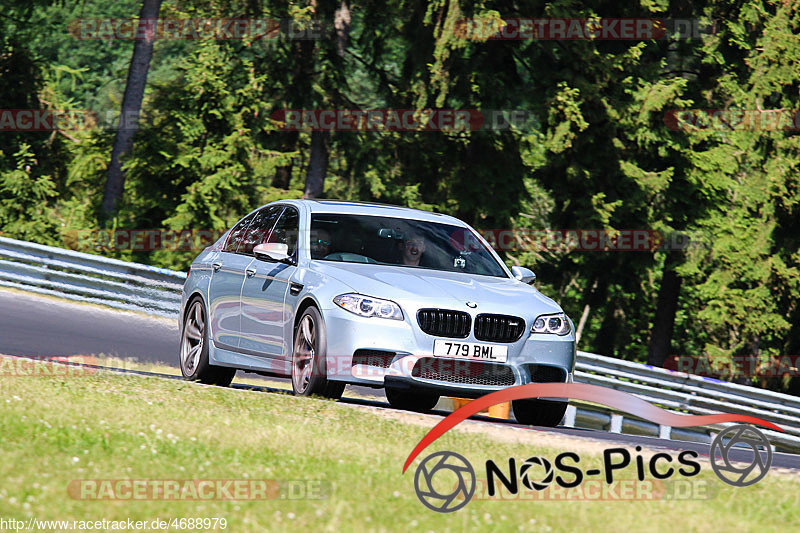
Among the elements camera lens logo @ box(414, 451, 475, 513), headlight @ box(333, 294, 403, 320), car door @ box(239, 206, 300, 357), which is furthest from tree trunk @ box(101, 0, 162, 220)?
camera lens logo @ box(414, 451, 475, 513)

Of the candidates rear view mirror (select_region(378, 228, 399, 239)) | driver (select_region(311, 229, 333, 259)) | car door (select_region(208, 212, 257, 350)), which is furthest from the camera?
car door (select_region(208, 212, 257, 350))

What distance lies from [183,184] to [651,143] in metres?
11.7

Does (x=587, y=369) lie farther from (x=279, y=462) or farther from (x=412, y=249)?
(x=279, y=462)

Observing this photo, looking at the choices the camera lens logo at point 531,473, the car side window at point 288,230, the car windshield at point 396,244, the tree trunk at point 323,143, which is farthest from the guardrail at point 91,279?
the camera lens logo at point 531,473

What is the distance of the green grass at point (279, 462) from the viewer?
19.9ft

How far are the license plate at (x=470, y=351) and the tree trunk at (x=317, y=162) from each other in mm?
21646

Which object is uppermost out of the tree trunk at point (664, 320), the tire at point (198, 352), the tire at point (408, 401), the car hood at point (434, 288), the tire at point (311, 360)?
Answer: the car hood at point (434, 288)

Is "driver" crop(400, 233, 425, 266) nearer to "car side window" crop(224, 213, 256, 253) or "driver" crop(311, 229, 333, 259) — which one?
"driver" crop(311, 229, 333, 259)

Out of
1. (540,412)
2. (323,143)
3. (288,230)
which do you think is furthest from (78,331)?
(323,143)

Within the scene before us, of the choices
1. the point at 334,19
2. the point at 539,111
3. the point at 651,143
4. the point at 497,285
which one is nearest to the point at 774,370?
the point at 651,143

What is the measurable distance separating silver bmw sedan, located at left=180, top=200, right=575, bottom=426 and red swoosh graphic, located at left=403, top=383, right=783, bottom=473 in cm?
14

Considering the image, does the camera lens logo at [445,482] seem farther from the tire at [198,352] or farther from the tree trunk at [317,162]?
the tree trunk at [317,162]

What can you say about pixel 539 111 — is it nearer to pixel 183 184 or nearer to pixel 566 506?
pixel 183 184

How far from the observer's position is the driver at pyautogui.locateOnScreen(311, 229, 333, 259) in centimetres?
1107
